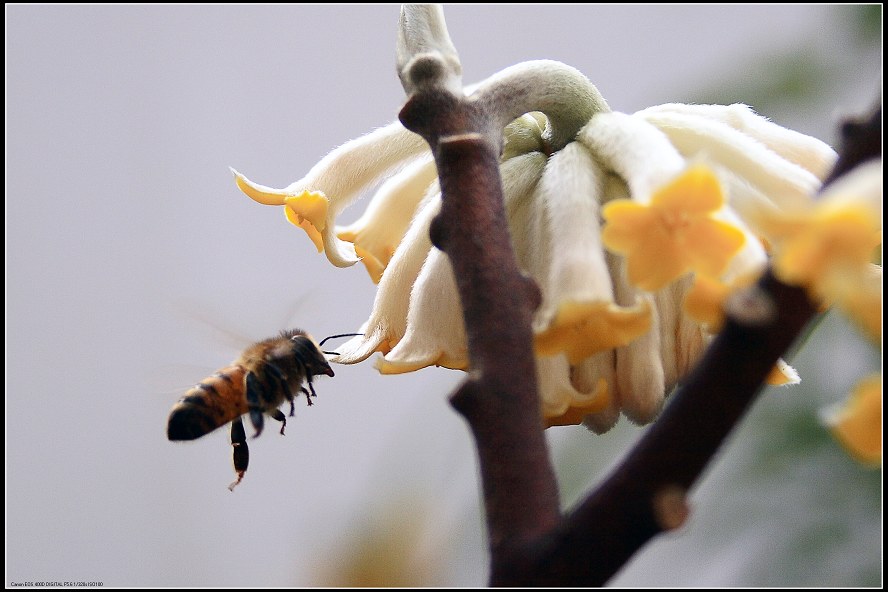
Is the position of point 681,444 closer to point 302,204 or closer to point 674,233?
point 674,233

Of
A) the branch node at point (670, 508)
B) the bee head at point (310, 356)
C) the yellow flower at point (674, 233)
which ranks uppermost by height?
the yellow flower at point (674, 233)

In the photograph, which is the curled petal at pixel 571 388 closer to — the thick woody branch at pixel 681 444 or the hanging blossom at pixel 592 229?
the hanging blossom at pixel 592 229

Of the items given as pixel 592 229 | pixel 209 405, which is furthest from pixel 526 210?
pixel 209 405

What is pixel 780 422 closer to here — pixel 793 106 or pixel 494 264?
pixel 793 106

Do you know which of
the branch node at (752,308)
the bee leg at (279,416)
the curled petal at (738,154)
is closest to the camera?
the branch node at (752,308)

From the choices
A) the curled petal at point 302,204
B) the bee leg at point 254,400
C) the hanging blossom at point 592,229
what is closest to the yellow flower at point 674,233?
the hanging blossom at point 592,229

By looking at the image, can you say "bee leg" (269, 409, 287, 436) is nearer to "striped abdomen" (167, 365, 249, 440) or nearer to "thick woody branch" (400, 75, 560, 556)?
"striped abdomen" (167, 365, 249, 440)

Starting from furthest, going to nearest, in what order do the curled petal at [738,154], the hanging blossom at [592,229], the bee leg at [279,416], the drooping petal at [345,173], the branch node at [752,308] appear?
the bee leg at [279,416]
the drooping petal at [345,173]
the curled petal at [738,154]
the hanging blossom at [592,229]
the branch node at [752,308]
